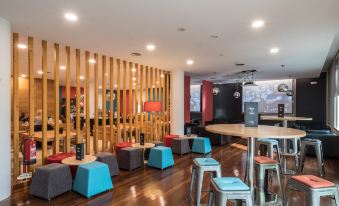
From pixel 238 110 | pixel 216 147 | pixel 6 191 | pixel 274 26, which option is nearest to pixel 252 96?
pixel 238 110

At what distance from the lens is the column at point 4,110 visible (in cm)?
336

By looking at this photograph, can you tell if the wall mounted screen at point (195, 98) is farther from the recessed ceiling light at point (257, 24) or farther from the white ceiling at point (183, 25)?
the recessed ceiling light at point (257, 24)

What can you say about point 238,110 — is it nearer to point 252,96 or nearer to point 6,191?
point 252,96

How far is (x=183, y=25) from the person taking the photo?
368 centimetres

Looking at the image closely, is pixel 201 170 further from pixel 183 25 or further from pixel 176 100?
pixel 176 100

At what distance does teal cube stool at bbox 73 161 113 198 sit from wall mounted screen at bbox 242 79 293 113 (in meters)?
10.6

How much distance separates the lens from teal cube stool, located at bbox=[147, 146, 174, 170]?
498 centimetres

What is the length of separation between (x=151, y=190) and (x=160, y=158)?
1.24 m

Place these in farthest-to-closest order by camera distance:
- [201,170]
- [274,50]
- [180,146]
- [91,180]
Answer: [180,146] → [274,50] → [91,180] → [201,170]

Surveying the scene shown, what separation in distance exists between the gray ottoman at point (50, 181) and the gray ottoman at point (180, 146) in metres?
3.50

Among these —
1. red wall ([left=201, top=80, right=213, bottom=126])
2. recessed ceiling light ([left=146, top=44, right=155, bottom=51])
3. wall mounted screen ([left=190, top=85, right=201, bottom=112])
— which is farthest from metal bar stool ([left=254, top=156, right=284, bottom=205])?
wall mounted screen ([left=190, top=85, right=201, bottom=112])

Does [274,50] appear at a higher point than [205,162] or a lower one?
higher

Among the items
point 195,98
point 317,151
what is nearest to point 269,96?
point 195,98

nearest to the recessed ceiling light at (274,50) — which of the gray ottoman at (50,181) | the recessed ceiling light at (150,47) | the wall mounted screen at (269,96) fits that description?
the recessed ceiling light at (150,47)
